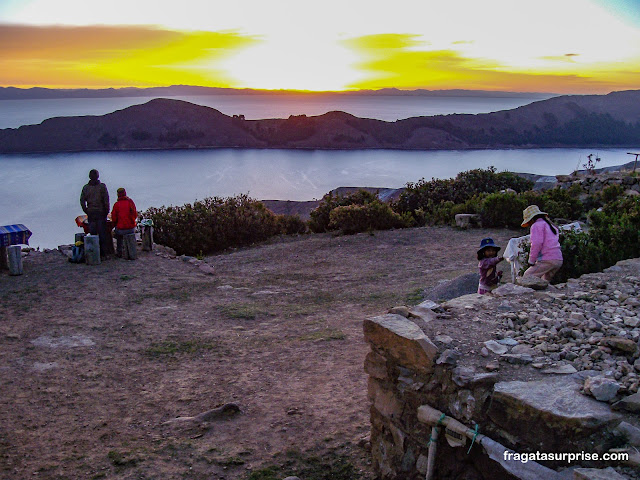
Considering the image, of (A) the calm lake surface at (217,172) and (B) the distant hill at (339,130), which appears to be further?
(B) the distant hill at (339,130)

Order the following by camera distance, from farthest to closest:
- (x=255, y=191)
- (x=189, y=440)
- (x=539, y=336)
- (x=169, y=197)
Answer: (x=255, y=191), (x=169, y=197), (x=189, y=440), (x=539, y=336)

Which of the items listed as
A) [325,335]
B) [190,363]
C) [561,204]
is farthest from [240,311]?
[561,204]

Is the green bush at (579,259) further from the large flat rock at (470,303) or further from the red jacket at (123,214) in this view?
the red jacket at (123,214)

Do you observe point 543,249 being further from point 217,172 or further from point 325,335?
point 217,172

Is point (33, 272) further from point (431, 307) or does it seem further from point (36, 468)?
point (431, 307)

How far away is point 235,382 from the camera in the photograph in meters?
6.53

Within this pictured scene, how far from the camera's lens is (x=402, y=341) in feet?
14.1

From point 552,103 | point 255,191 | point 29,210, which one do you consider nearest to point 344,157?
point 255,191

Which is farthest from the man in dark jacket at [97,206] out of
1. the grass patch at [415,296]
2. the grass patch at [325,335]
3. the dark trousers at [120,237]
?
the grass patch at [415,296]

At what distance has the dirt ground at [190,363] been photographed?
4.95m

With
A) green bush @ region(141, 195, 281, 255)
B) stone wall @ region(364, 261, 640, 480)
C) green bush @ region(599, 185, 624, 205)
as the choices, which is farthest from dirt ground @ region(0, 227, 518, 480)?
green bush @ region(599, 185, 624, 205)

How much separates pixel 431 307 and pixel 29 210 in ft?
87.9

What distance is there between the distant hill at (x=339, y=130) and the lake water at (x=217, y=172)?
2896 mm

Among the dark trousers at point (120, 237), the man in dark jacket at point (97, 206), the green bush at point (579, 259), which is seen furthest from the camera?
the dark trousers at point (120, 237)
